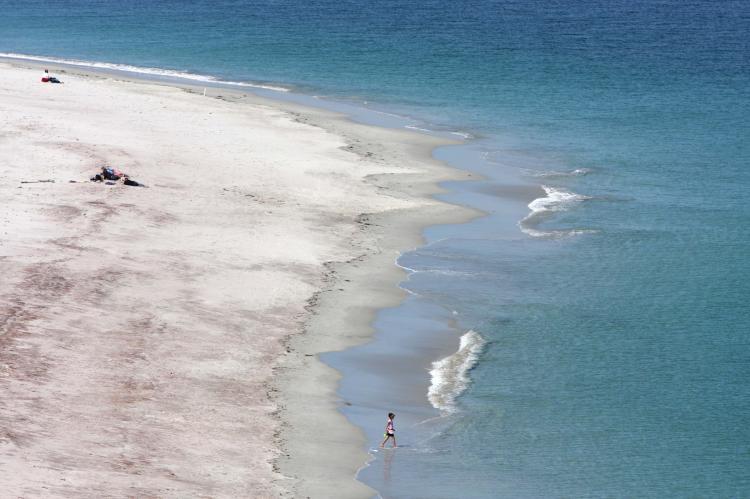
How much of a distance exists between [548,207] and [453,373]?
66.8 feet

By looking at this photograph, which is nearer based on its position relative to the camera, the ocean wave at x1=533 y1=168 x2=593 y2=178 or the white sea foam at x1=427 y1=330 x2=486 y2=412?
the white sea foam at x1=427 y1=330 x2=486 y2=412

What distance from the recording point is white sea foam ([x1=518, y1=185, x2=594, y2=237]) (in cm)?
5031

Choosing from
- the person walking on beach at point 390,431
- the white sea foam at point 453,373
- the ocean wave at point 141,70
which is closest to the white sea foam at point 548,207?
the white sea foam at point 453,373

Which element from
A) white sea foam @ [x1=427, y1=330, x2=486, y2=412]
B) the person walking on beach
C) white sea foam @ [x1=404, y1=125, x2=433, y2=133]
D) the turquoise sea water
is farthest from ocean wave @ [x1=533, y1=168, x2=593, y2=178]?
the person walking on beach

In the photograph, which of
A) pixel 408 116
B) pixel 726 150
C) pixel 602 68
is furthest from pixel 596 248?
pixel 602 68

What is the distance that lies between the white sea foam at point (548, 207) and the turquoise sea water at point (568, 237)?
17 centimetres

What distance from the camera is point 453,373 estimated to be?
35.7m

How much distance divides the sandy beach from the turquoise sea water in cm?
206

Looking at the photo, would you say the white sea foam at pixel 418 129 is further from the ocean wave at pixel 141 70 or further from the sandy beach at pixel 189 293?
the ocean wave at pixel 141 70

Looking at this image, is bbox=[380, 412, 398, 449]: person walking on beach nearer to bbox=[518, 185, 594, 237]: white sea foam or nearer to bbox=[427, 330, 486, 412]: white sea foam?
bbox=[427, 330, 486, 412]: white sea foam

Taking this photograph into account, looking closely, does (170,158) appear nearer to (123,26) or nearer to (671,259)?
(671,259)

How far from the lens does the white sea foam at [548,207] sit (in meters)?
50.3

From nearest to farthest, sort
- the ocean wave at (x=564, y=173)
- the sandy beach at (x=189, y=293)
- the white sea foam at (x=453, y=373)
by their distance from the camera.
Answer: the sandy beach at (x=189, y=293)
the white sea foam at (x=453, y=373)
the ocean wave at (x=564, y=173)

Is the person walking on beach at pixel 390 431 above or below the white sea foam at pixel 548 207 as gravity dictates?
below
